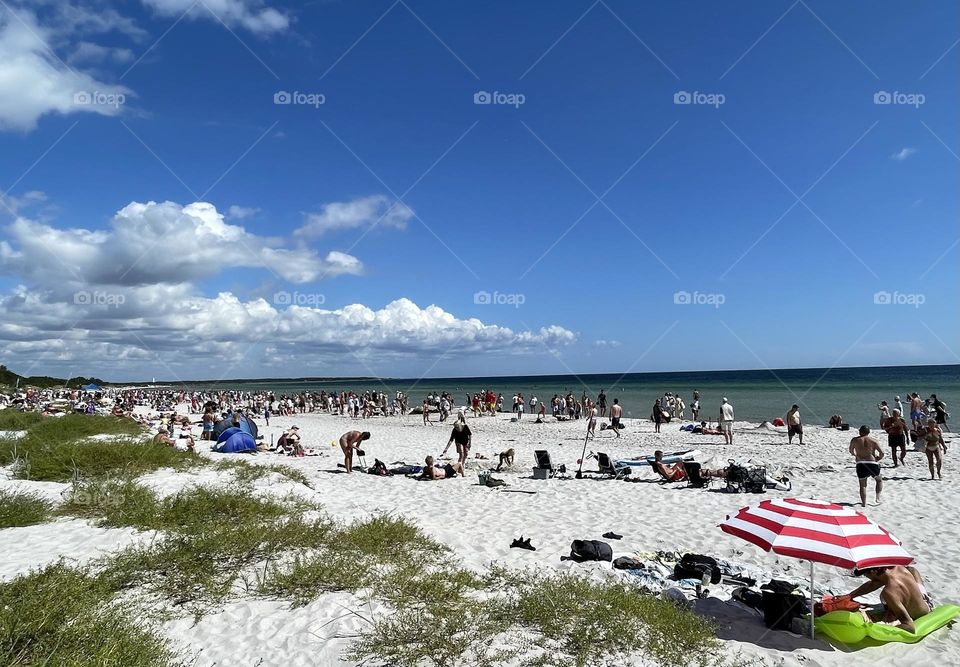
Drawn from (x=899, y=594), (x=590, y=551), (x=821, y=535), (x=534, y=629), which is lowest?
(x=590, y=551)

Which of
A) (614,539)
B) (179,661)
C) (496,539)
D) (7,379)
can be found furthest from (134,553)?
(7,379)

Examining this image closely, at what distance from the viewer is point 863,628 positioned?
4.80 metres

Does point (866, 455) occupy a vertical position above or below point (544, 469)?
above

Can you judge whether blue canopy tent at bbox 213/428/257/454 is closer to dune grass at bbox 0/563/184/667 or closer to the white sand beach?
the white sand beach

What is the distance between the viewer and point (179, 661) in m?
3.85

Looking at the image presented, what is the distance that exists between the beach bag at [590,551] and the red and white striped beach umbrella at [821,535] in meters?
2.02

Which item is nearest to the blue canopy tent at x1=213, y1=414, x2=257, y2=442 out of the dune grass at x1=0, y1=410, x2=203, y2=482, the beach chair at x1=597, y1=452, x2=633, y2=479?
the dune grass at x1=0, y1=410, x2=203, y2=482

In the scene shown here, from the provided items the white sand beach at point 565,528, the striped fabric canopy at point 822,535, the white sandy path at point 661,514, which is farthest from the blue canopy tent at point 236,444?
the striped fabric canopy at point 822,535

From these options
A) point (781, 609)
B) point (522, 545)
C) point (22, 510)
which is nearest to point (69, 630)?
point (22, 510)

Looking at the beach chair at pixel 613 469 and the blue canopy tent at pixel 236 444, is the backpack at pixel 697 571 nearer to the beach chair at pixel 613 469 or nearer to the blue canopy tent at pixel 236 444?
the beach chair at pixel 613 469

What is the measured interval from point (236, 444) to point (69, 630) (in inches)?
540

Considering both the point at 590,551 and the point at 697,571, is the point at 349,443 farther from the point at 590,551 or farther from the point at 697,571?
the point at 697,571

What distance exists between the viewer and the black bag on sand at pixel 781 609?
4969mm

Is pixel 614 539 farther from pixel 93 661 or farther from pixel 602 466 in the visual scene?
pixel 93 661
